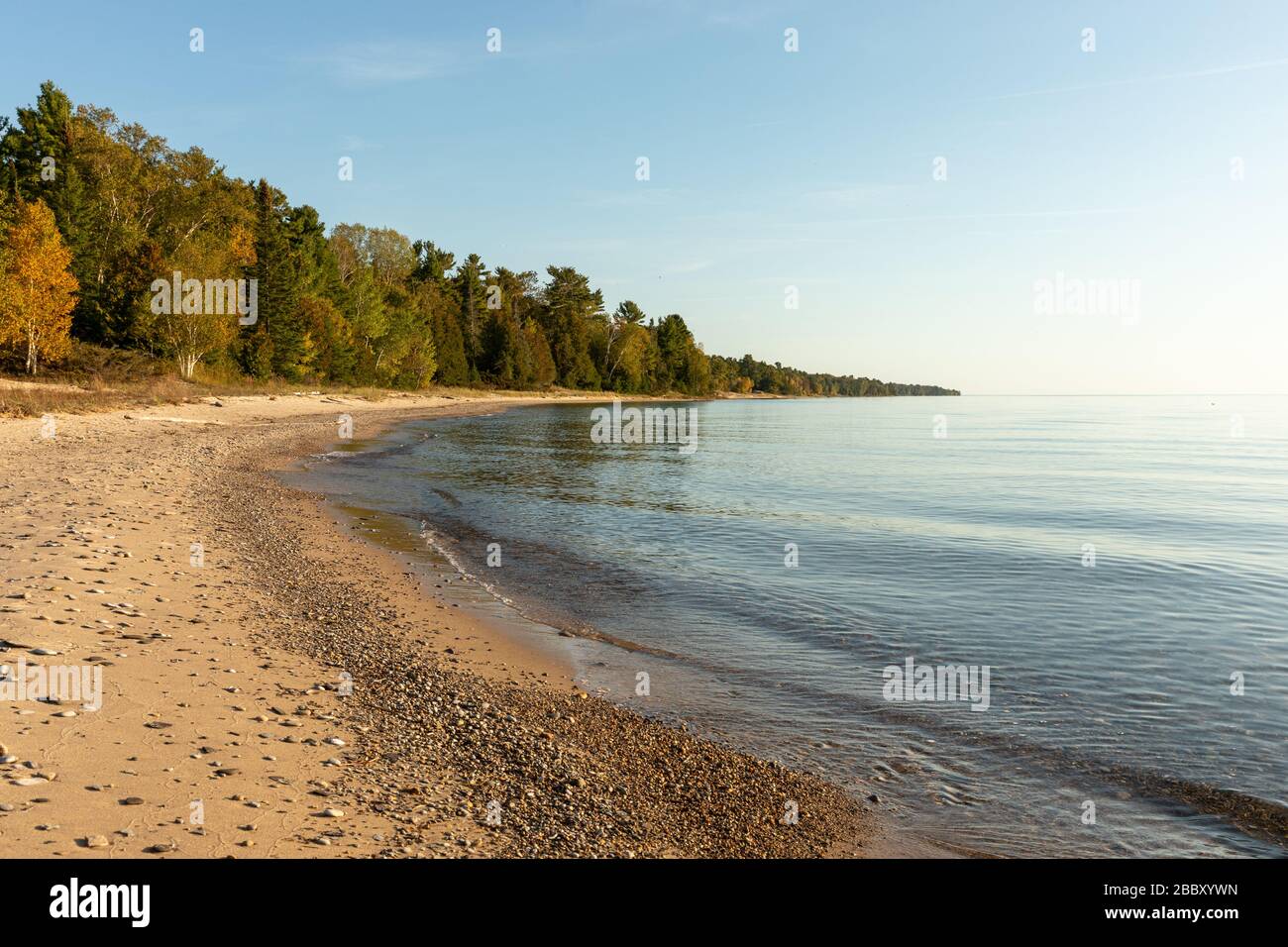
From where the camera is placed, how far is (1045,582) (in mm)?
18578

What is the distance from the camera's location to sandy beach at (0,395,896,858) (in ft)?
19.6

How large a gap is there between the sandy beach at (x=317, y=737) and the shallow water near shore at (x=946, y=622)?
1283mm

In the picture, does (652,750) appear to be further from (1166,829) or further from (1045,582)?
(1045,582)

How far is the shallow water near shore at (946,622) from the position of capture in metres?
8.53

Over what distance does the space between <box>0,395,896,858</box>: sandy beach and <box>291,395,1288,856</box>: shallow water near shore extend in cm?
128

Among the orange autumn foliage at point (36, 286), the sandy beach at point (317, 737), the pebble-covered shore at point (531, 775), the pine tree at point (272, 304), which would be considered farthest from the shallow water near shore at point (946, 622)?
the pine tree at point (272, 304)
